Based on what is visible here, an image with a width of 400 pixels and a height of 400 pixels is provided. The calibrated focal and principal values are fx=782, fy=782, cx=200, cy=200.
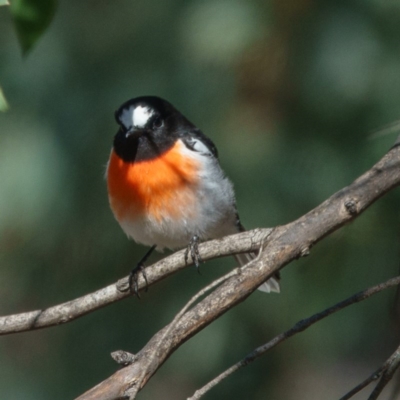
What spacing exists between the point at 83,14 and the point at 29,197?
1248 mm

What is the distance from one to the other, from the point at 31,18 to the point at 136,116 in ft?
6.87

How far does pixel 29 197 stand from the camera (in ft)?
14.1

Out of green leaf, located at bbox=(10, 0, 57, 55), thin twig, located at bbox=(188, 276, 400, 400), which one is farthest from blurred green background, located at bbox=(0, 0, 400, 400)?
green leaf, located at bbox=(10, 0, 57, 55)

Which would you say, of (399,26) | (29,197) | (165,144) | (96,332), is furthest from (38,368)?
(399,26)

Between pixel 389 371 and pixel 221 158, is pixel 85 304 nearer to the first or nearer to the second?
pixel 389 371

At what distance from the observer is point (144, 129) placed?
3742 millimetres

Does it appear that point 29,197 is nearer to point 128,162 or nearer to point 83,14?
point 128,162

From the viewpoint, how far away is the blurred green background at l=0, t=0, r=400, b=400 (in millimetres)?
4215

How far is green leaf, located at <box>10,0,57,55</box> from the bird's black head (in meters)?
2.02

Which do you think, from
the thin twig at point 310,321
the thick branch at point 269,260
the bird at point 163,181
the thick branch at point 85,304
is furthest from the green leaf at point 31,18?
the bird at point 163,181

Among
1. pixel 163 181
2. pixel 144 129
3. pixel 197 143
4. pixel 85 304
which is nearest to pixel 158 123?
pixel 144 129

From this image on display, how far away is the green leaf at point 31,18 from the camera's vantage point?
5.32 ft

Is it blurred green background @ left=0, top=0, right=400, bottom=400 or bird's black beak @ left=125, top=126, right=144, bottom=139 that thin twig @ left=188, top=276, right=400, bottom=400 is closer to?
bird's black beak @ left=125, top=126, right=144, bottom=139

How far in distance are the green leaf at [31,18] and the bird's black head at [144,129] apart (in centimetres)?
202
